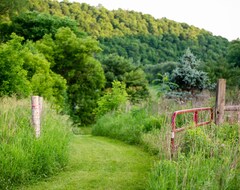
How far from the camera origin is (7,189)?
17.0ft

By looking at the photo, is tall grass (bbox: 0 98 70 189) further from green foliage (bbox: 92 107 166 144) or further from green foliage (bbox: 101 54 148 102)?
green foliage (bbox: 101 54 148 102)

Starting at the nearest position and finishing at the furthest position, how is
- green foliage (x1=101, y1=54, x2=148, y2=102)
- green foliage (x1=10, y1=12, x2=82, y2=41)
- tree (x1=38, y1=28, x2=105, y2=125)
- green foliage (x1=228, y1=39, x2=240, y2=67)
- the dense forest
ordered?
the dense forest, tree (x1=38, y1=28, x2=105, y2=125), green foliage (x1=10, y1=12, x2=82, y2=41), green foliage (x1=101, y1=54, x2=148, y2=102), green foliage (x1=228, y1=39, x2=240, y2=67)

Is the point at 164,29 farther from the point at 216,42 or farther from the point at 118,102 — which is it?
the point at 118,102

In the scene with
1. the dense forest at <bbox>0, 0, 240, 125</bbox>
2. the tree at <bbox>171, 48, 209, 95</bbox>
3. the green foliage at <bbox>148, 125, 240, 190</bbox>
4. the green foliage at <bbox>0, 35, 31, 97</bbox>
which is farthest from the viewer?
the tree at <bbox>171, 48, 209, 95</bbox>

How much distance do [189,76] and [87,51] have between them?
9.00 meters

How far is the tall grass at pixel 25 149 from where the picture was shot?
5.42 m

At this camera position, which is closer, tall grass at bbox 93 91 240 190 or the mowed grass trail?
tall grass at bbox 93 91 240 190

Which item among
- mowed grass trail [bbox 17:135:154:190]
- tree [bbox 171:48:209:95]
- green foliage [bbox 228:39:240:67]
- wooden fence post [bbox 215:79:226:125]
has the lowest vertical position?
mowed grass trail [bbox 17:135:154:190]

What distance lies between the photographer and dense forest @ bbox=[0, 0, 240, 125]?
16.8 meters

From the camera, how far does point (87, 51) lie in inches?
918

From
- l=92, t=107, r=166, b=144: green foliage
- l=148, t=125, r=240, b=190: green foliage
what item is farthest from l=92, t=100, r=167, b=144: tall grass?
l=148, t=125, r=240, b=190: green foliage

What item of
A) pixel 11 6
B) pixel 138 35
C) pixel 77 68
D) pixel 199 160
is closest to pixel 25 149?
pixel 199 160

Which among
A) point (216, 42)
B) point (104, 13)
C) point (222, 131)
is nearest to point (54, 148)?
point (222, 131)

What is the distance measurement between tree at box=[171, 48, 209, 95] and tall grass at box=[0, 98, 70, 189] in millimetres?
11120
